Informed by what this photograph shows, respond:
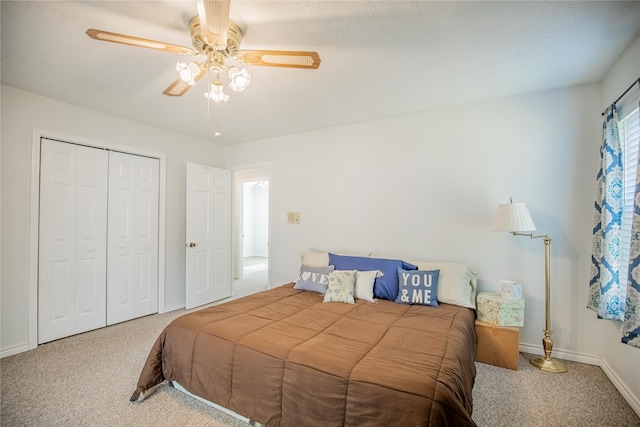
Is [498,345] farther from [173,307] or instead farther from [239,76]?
[173,307]

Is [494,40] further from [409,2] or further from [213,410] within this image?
[213,410]

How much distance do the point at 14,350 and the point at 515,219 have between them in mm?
4581

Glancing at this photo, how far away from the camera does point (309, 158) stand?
154 inches

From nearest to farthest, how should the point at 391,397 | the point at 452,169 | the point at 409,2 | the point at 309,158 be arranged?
the point at 391,397
the point at 409,2
the point at 452,169
the point at 309,158

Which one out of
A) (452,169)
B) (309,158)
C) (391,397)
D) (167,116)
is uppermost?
(167,116)

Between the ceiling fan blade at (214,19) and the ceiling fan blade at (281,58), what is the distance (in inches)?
6.9

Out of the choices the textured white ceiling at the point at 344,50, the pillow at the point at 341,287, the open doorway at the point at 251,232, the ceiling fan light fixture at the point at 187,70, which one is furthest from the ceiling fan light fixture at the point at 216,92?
the open doorway at the point at 251,232

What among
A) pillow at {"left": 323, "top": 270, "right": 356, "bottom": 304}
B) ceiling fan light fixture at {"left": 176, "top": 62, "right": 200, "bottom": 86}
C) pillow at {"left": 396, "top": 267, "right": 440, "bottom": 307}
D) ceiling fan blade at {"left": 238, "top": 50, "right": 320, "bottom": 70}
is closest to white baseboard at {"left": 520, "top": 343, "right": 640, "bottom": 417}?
pillow at {"left": 396, "top": 267, "right": 440, "bottom": 307}

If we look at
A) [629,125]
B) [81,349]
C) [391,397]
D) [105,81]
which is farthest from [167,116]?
[629,125]

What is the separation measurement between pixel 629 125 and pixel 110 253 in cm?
496

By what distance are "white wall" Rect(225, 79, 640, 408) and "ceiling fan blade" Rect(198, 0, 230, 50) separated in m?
2.30

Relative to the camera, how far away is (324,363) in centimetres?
151

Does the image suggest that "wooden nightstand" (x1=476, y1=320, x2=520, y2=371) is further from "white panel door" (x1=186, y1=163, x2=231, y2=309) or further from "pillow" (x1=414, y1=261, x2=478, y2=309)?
"white panel door" (x1=186, y1=163, x2=231, y2=309)

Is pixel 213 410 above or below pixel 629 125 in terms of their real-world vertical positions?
below
